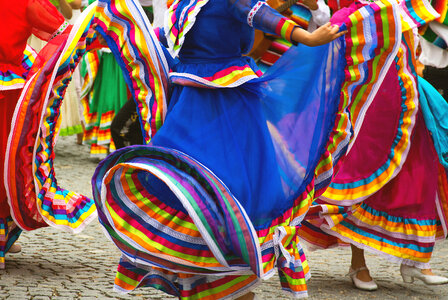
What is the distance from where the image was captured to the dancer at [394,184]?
156 inches

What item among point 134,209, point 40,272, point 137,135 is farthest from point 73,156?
point 134,209

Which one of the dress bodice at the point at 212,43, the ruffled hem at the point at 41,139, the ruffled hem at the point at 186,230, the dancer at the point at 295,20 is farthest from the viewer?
the dancer at the point at 295,20

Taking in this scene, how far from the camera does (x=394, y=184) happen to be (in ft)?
13.3

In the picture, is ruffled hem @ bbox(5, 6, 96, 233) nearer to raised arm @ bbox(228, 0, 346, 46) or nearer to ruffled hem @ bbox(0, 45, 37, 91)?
ruffled hem @ bbox(0, 45, 37, 91)

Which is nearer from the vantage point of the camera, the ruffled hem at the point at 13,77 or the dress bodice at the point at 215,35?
the dress bodice at the point at 215,35

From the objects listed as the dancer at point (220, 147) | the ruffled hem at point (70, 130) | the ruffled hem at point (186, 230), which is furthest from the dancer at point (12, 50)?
the ruffled hem at point (70, 130)

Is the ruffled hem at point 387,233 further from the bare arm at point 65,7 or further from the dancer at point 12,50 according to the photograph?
the bare arm at point 65,7

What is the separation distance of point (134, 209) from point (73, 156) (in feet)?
19.3

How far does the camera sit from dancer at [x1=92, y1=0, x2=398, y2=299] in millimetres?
2814

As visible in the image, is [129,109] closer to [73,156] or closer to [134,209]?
[73,156]

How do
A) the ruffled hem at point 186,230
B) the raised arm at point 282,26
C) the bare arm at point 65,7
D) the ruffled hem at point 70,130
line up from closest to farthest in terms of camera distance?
the ruffled hem at point 186,230, the raised arm at point 282,26, the bare arm at point 65,7, the ruffled hem at point 70,130

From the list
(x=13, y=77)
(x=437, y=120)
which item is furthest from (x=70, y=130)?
(x=437, y=120)

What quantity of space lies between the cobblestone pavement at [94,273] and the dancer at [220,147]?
82 cm

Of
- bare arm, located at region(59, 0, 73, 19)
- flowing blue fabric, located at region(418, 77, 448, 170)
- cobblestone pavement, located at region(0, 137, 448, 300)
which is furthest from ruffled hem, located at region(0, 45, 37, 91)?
flowing blue fabric, located at region(418, 77, 448, 170)
